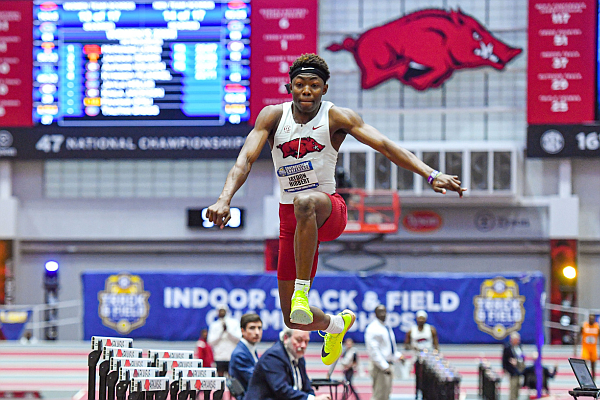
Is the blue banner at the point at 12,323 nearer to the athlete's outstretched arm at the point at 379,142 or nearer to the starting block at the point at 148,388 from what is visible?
the starting block at the point at 148,388

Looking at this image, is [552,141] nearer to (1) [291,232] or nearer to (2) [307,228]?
(1) [291,232]

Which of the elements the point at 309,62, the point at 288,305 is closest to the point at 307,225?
the point at 288,305

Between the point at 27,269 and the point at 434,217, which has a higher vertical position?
the point at 434,217

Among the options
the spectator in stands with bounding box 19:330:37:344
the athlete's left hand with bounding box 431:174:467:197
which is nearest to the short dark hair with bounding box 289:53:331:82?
the athlete's left hand with bounding box 431:174:467:197

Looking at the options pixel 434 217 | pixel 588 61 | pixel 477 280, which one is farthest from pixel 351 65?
pixel 477 280

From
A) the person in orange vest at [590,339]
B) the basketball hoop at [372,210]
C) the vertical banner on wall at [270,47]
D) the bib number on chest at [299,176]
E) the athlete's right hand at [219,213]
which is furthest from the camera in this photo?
the vertical banner on wall at [270,47]

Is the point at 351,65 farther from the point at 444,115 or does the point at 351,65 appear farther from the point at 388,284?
the point at 388,284

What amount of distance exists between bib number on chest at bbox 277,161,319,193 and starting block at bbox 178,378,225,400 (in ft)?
5.16

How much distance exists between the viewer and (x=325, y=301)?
18547 millimetres

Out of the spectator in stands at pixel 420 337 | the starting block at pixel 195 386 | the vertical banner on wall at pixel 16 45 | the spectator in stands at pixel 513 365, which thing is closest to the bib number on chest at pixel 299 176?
the starting block at pixel 195 386

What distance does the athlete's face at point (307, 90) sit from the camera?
16.7 feet

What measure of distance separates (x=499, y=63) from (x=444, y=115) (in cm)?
201

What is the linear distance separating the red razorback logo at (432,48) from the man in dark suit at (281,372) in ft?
51.8

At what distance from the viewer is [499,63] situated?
21.7m
